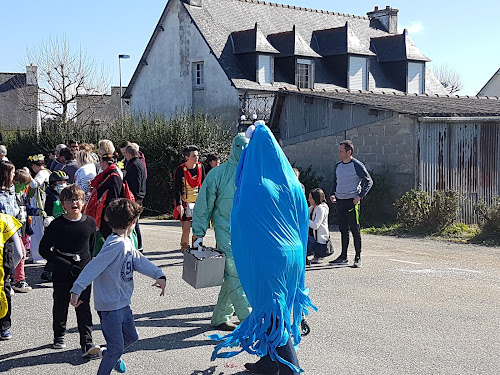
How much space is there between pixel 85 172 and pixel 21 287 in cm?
182

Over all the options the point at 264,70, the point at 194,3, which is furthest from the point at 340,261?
the point at 194,3

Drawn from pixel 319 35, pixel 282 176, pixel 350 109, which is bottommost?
pixel 282 176

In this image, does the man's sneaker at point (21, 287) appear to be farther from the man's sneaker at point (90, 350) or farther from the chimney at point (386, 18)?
the chimney at point (386, 18)

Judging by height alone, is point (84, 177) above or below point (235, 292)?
above

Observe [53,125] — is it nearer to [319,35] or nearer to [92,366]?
[319,35]

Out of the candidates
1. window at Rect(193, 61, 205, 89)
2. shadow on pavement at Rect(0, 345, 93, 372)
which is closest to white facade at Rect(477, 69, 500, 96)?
window at Rect(193, 61, 205, 89)

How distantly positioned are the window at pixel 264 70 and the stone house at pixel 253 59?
46 millimetres

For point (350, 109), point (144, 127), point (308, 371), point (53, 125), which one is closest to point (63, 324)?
point (308, 371)

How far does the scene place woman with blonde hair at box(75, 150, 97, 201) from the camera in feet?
31.3

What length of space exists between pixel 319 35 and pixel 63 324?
3045cm

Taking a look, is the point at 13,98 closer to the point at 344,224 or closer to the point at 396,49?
the point at 396,49

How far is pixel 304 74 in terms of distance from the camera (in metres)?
32.2

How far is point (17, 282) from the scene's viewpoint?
891cm

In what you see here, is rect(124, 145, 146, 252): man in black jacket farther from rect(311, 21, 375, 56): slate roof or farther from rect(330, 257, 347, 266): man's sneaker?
rect(311, 21, 375, 56): slate roof
